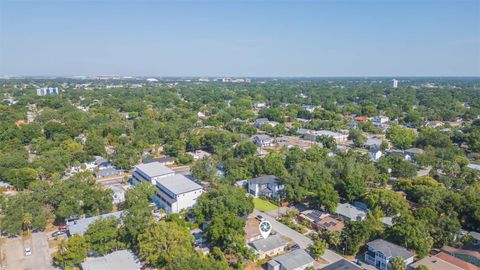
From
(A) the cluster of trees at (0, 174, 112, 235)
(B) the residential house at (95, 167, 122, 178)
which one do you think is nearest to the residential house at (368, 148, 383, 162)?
(B) the residential house at (95, 167, 122, 178)

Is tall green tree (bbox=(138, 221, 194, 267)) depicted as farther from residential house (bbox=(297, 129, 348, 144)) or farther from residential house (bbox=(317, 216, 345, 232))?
residential house (bbox=(297, 129, 348, 144))

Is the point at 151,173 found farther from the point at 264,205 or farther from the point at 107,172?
the point at 264,205

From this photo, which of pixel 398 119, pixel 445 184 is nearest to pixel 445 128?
pixel 398 119

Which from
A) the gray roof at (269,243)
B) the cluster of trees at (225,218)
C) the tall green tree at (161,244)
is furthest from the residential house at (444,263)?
the tall green tree at (161,244)

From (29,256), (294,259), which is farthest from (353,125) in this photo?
(29,256)

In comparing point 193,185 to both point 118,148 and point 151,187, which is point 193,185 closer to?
point 151,187

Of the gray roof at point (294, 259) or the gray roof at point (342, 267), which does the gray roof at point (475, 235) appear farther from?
the gray roof at point (294, 259)
